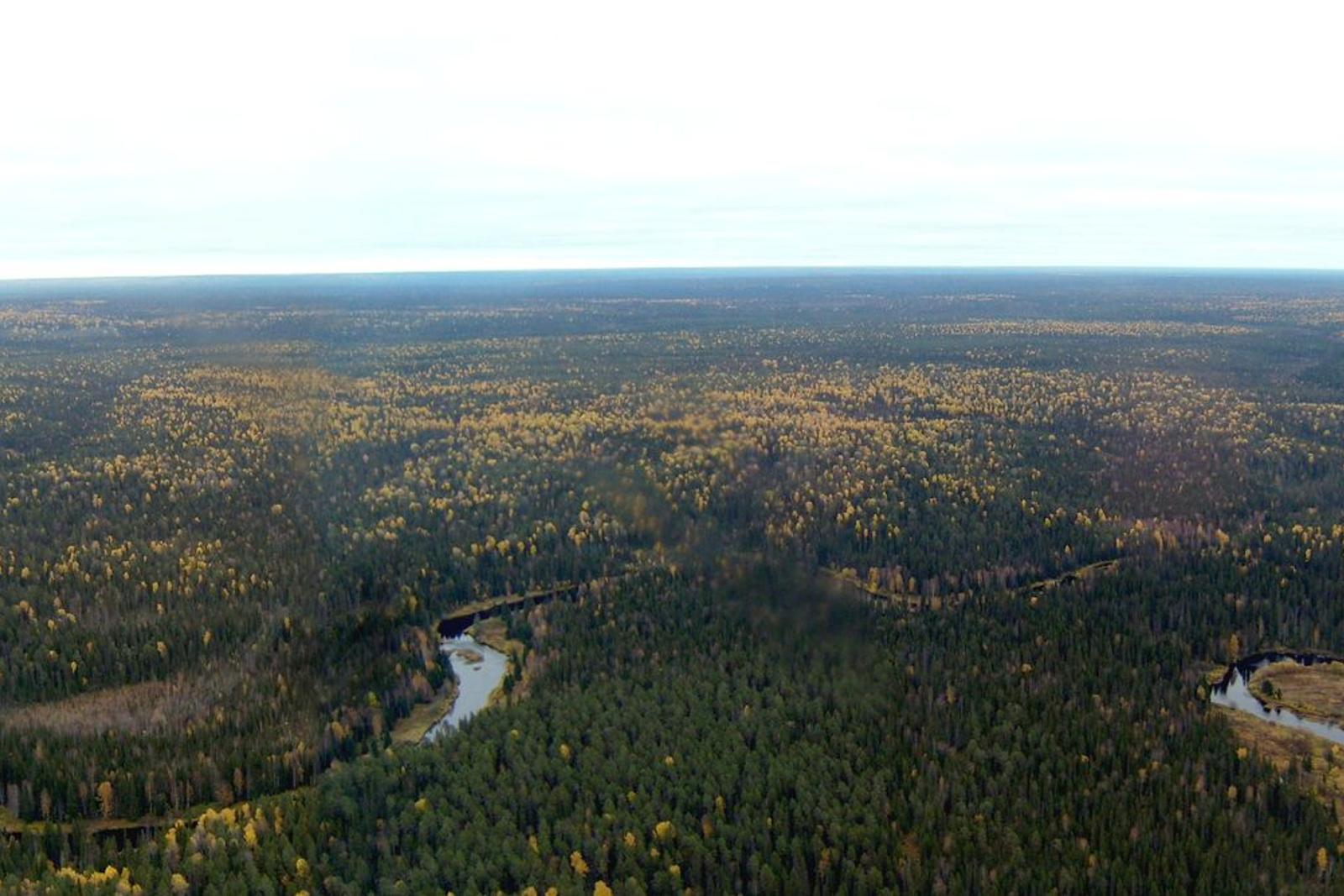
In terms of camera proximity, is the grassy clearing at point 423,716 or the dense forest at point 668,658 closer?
the dense forest at point 668,658

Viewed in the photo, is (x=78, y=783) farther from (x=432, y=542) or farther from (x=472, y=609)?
(x=432, y=542)

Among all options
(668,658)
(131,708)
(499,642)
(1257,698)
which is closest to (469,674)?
(499,642)

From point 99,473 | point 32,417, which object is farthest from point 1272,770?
point 32,417

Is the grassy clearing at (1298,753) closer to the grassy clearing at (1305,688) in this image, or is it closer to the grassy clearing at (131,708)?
the grassy clearing at (1305,688)

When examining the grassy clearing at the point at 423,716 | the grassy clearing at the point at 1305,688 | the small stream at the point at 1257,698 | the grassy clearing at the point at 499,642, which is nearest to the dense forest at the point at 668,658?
the grassy clearing at the point at 423,716

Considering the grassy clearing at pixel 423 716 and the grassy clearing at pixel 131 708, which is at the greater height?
the grassy clearing at pixel 131 708

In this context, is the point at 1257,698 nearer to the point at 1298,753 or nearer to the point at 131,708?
the point at 1298,753
